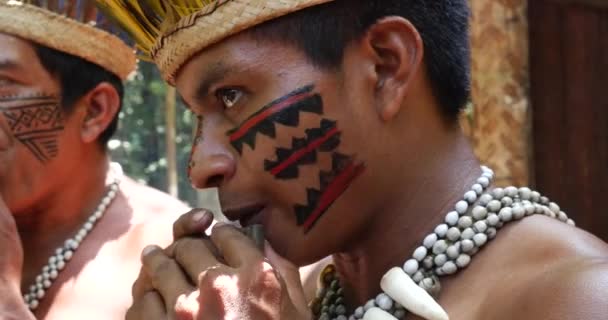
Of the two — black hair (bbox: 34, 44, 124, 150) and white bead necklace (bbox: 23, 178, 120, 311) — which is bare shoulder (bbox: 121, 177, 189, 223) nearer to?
white bead necklace (bbox: 23, 178, 120, 311)

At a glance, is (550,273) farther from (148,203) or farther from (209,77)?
(148,203)

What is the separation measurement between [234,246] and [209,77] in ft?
1.25

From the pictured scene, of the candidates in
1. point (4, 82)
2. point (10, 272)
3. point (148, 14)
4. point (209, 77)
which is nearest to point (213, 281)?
point (209, 77)

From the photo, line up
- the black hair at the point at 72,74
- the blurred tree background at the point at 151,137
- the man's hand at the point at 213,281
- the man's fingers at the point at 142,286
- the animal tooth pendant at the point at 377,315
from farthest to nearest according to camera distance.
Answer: the blurred tree background at the point at 151,137, the black hair at the point at 72,74, the man's fingers at the point at 142,286, the animal tooth pendant at the point at 377,315, the man's hand at the point at 213,281

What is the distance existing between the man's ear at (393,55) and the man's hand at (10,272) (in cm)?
128

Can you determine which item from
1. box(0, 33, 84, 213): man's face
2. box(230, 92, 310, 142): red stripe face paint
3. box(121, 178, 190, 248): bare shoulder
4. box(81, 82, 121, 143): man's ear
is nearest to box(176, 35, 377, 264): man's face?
box(230, 92, 310, 142): red stripe face paint

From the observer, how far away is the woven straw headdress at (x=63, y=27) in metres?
3.36

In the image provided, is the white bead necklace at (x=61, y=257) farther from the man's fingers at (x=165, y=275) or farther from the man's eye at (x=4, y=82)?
the man's fingers at (x=165, y=275)

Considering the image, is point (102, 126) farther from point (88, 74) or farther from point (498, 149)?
point (498, 149)

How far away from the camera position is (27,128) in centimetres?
330

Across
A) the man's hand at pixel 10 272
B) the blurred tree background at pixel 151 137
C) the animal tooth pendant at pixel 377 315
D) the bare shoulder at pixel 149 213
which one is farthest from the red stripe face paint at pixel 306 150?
the blurred tree background at pixel 151 137

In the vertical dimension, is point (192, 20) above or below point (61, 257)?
above

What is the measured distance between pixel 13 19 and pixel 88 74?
36 centimetres

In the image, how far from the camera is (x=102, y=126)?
143 inches
